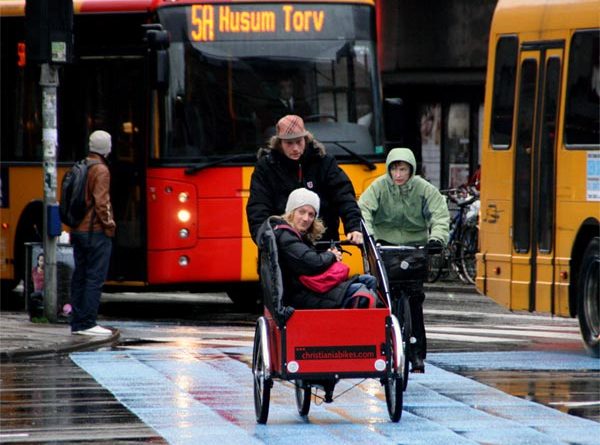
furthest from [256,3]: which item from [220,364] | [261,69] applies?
[220,364]

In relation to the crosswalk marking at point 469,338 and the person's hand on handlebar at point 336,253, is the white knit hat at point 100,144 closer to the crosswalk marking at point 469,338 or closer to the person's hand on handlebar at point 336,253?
the crosswalk marking at point 469,338

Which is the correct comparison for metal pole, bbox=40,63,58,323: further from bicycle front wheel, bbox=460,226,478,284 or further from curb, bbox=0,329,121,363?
bicycle front wheel, bbox=460,226,478,284

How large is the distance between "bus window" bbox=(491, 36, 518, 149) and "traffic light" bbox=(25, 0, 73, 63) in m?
3.79

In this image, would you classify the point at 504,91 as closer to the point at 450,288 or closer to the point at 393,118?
the point at 393,118

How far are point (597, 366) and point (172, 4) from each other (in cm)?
645

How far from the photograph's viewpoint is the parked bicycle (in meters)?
23.6

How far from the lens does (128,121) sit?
714 inches

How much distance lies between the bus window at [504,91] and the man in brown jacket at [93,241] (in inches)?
135

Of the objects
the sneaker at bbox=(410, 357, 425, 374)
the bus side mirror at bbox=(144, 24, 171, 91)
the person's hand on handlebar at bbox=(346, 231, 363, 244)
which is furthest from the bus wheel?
the bus side mirror at bbox=(144, 24, 171, 91)

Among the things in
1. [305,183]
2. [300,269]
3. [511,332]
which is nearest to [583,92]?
[511,332]

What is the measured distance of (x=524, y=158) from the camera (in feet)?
50.9

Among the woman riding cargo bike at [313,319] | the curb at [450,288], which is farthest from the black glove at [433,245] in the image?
the curb at [450,288]

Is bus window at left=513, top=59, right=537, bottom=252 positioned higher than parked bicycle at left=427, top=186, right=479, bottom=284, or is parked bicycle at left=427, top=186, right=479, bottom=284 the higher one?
bus window at left=513, top=59, right=537, bottom=252

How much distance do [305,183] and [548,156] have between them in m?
4.35
